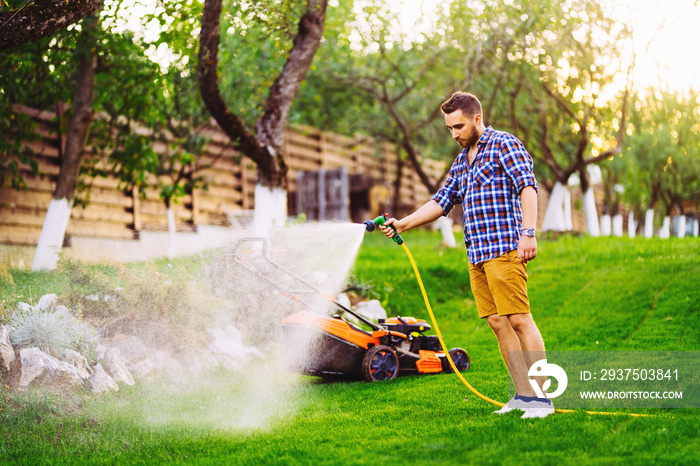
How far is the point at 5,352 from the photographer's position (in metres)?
4.69

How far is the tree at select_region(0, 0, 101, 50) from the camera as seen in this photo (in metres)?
4.88

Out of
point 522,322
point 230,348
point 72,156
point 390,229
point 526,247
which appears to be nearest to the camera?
point 526,247

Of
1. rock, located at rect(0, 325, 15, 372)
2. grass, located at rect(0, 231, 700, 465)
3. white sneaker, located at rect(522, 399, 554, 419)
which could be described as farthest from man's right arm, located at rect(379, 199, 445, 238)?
rock, located at rect(0, 325, 15, 372)

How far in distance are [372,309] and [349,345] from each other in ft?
9.31

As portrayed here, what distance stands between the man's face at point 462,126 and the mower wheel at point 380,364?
226cm

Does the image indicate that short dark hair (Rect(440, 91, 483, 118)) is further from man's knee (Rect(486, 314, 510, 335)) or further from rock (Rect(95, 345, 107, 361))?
rock (Rect(95, 345, 107, 361))

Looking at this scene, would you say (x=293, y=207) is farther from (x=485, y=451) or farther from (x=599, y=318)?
(x=485, y=451)

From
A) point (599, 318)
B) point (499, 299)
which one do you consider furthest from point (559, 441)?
point (599, 318)

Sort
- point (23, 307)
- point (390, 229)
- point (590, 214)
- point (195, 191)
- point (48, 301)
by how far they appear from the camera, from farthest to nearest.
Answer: point (590, 214), point (195, 191), point (48, 301), point (23, 307), point (390, 229)

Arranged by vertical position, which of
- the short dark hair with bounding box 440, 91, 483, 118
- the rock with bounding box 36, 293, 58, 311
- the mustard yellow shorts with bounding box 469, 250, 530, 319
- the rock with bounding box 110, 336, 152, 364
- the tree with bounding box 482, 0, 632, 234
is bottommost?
the rock with bounding box 110, 336, 152, 364

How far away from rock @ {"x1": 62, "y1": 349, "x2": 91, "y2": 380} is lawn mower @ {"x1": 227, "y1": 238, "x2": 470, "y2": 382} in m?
1.44

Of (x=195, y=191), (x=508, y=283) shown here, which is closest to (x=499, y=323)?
(x=508, y=283)

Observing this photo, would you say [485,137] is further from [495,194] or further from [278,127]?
[278,127]

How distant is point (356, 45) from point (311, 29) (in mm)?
4596
